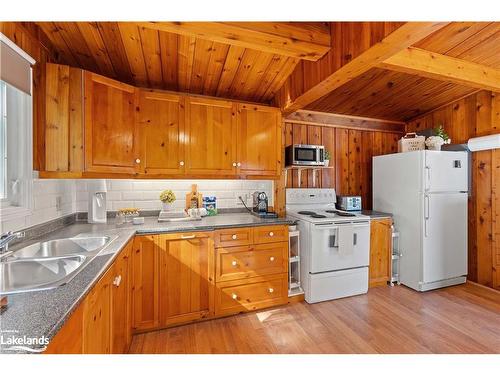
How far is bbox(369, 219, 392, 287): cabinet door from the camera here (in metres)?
2.81

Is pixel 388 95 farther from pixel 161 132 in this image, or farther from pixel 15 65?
pixel 15 65

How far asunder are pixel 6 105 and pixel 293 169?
8.93 ft

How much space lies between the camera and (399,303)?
243cm

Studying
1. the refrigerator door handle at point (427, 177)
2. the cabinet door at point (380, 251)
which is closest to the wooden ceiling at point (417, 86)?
the refrigerator door handle at point (427, 177)

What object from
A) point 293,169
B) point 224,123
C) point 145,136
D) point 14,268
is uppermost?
point 224,123

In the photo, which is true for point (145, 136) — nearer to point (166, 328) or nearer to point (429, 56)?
point (166, 328)

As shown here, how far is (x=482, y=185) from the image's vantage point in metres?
2.90

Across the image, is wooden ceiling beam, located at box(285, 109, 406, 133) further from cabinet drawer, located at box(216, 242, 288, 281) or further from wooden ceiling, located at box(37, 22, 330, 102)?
cabinet drawer, located at box(216, 242, 288, 281)

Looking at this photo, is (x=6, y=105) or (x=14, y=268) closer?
(x=14, y=268)

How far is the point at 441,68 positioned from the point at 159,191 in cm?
298
